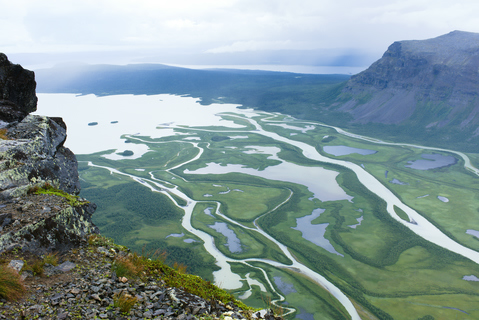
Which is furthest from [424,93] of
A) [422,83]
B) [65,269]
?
[65,269]

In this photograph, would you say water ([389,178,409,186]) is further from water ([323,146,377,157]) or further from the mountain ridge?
the mountain ridge

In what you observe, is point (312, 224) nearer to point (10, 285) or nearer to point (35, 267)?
point (35, 267)

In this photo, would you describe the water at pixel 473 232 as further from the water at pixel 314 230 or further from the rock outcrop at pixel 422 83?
the rock outcrop at pixel 422 83

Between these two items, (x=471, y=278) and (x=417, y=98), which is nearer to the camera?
(x=471, y=278)

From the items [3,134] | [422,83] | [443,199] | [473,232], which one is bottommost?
[473,232]

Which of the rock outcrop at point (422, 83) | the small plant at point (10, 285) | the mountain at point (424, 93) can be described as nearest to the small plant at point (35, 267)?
the small plant at point (10, 285)

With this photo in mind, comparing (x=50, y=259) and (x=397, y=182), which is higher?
(x=50, y=259)
